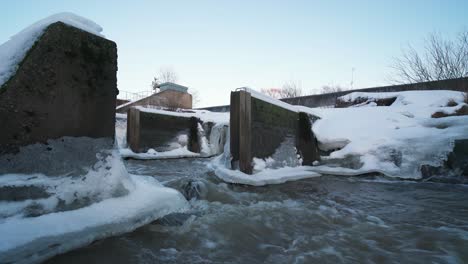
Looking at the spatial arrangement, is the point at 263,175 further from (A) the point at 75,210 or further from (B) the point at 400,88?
(B) the point at 400,88

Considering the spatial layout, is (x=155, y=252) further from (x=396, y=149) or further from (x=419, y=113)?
(x=419, y=113)

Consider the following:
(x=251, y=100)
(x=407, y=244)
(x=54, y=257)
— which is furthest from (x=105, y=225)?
(x=251, y=100)

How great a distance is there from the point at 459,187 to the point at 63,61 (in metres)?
6.56

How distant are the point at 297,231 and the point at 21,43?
9.75ft

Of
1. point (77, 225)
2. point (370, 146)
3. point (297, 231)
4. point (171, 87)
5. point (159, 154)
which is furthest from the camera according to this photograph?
point (171, 87)

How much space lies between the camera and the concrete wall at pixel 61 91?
182cm

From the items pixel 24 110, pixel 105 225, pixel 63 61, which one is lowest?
pixel 105 225

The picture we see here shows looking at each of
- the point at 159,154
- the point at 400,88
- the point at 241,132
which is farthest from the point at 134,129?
the point at 400,88

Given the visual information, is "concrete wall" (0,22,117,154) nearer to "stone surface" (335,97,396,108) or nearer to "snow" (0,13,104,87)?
"snow" (0,13,104,87)

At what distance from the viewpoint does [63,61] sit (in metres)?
2.14

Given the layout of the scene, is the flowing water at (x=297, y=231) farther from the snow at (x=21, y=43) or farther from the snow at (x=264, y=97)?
the snow at (x=264, y=97)

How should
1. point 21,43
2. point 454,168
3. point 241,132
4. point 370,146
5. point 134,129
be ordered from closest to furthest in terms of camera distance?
point 21,43
point 241,132
point 454,168
point 370,146
point 134,129

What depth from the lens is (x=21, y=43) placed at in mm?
2029

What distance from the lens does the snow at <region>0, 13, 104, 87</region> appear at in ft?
6.16
